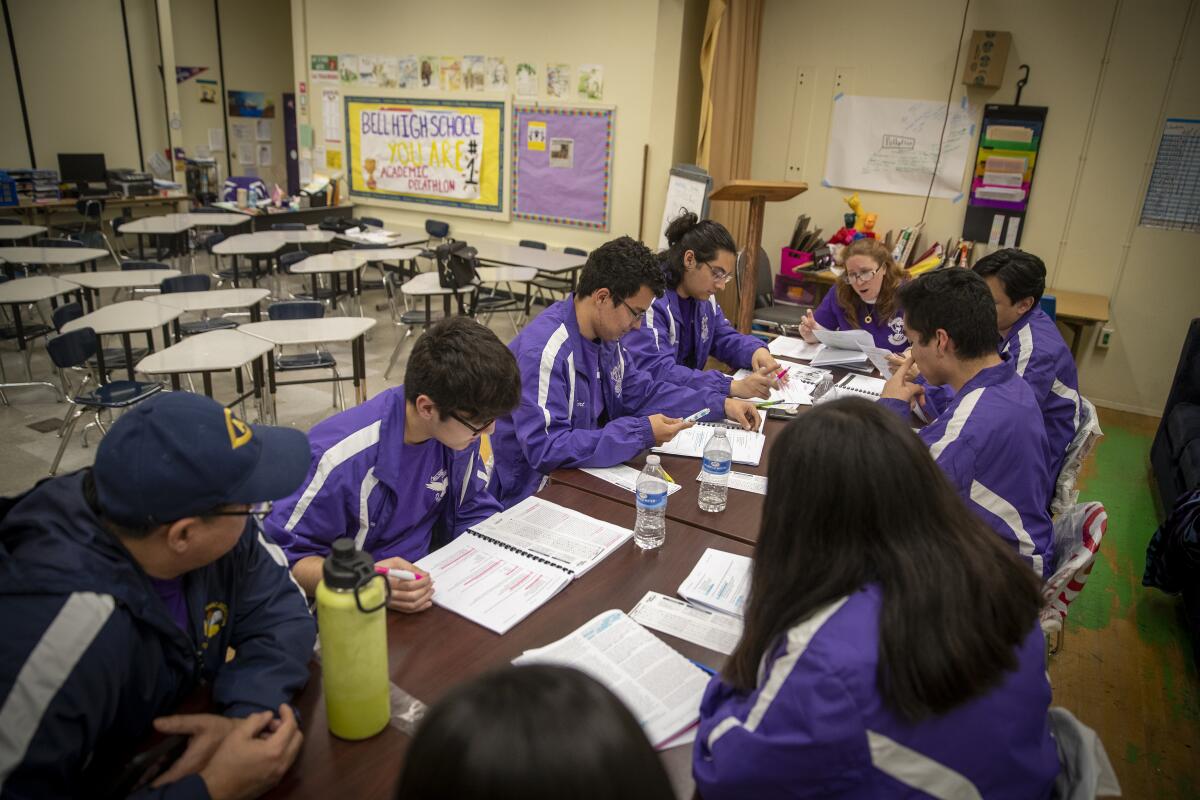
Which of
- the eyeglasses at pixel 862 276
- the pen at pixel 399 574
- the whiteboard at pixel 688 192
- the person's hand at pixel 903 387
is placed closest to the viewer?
the pen at pixel 399 574

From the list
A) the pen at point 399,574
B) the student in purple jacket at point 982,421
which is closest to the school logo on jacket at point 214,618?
the pen at point 399,574

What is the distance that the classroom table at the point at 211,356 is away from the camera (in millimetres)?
3650

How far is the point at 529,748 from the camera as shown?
543mm

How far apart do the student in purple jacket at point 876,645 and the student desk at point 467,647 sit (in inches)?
7.3

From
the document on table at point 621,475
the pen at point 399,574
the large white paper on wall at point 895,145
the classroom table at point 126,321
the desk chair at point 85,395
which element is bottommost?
the desk chair at point 85,395

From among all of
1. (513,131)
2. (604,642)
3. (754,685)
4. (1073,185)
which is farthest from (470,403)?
(513,131)

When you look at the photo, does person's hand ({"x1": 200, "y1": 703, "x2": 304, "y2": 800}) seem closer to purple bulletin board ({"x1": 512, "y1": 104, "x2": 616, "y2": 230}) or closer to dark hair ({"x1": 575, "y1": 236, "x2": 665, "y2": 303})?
dark hair ({"x1": 575, "y1": 236, "x2": 665, "y2": 303})

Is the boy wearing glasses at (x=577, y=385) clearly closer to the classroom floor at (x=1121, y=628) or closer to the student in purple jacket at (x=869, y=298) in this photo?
the student in purple jacket at (x=869, y=298)

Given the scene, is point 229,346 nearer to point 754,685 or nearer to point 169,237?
point 754,685

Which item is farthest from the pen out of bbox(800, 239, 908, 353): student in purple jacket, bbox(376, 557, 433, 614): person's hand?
bbox(800, 239, 908, 353): student in purple jacket

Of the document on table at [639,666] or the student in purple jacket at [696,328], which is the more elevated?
the student in purple jacket at [696,328]

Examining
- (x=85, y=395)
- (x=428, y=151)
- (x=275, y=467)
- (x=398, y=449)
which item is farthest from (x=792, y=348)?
(x=428, y=151)

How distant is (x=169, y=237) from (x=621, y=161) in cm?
545

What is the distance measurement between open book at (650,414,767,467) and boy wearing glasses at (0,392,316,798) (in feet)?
4.62
